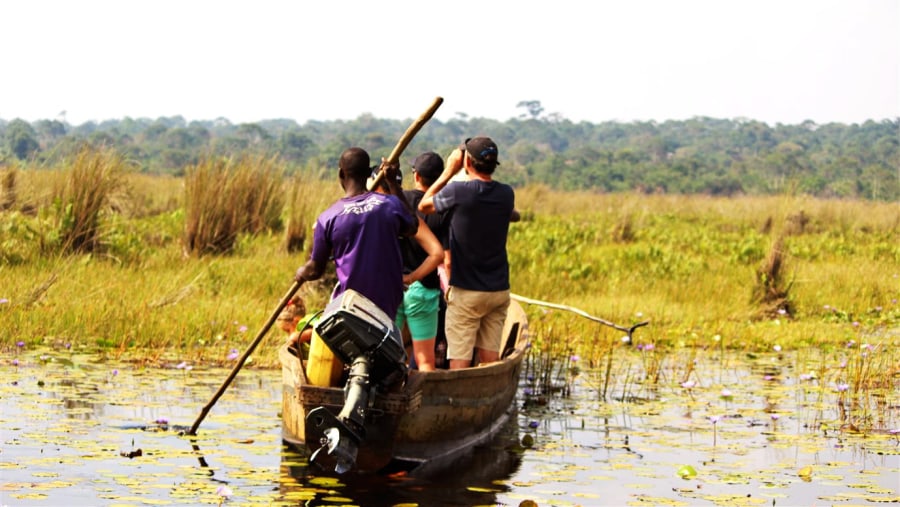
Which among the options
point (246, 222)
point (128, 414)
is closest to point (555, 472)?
point (128, 414)

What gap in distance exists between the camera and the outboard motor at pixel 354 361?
21.5ft

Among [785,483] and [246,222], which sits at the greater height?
[246,222]

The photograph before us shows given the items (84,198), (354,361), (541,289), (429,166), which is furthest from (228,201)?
(354,361)

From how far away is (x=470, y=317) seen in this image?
8.34 metres

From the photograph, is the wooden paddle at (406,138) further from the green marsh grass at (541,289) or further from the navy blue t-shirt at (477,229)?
the green marsh grass at (541,289)

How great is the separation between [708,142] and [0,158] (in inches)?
3999

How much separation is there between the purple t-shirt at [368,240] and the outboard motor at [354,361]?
0.31m

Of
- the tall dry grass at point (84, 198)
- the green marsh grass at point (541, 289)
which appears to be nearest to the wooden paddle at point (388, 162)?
the green marsh grass at point (541, 289)

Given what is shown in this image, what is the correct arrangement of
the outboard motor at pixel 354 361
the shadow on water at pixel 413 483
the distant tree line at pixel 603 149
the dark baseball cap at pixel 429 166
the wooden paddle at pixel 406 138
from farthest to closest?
the distant tree line at pixel 603 149, the dark baseball cap at pixel 429 166, the wooden paddle at pixel 406 138, the shadow on water at pixel 413 483, the outboard motor at pixel 354 361

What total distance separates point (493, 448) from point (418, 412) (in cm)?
106

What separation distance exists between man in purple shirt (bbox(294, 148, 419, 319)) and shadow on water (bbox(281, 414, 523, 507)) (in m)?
0.91

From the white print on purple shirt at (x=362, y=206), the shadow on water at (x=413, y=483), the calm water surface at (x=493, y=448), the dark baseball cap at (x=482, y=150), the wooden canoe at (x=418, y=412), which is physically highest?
the dark baseball cap at (x=482, y=150)

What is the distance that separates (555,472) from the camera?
7582 mm

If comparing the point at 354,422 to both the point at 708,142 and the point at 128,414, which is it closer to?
the point at 128,414
